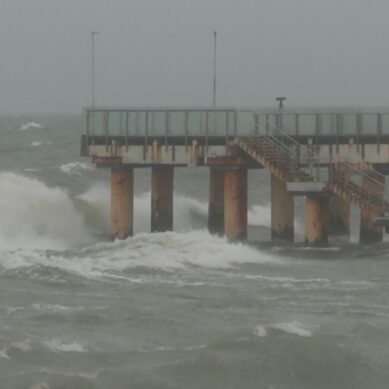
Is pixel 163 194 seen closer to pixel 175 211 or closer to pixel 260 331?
pixel 175 211

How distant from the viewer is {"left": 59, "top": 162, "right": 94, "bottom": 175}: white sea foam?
7950 cm

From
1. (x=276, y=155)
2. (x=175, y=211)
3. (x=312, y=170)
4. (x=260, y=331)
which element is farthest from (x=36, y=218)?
(x=260, y=331)

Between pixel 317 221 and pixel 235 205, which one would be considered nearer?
pixel 317 221

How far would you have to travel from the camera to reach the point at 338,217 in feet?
159

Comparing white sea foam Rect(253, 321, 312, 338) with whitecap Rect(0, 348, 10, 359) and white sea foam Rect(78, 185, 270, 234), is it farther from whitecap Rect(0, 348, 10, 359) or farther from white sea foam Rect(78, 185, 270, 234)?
white sea foam Rect(78, 185, 270, 234)

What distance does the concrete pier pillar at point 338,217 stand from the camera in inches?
1896

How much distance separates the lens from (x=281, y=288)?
3288 centimetres

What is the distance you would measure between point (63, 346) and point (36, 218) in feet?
91.7

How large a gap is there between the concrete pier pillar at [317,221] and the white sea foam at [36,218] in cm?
826

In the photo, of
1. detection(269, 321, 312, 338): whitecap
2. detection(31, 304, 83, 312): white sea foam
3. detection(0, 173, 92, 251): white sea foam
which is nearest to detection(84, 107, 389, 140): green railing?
detection(0, 173, 92, 251): white sea foam

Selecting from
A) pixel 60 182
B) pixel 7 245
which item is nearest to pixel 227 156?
pixel 7 245

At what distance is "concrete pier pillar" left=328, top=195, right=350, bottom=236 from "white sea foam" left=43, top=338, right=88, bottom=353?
23846 mm

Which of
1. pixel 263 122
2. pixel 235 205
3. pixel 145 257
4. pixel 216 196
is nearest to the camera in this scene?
pixel 145 257

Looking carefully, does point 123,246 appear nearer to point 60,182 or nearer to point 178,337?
point 178,337
